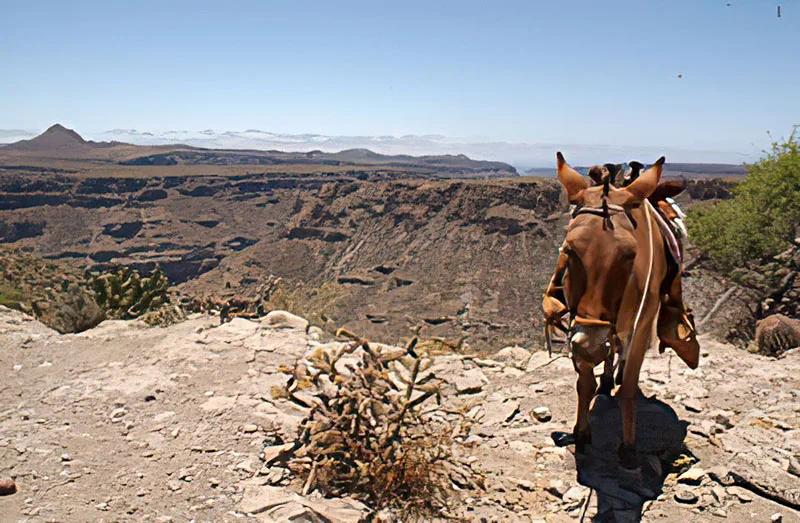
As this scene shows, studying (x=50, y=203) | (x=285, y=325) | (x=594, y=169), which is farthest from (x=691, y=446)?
(x=50, y=203)

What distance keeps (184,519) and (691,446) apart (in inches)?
136

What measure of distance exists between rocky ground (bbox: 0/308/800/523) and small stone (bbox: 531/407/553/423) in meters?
0.05

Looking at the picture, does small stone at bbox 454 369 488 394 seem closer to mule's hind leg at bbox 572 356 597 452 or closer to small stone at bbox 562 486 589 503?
mule's hind leg at bbox 572 356 597 452

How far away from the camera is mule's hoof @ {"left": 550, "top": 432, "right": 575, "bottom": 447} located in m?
4.18

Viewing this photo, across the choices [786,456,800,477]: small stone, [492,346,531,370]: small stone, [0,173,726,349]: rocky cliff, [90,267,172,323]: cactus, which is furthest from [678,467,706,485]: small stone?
[0,173,726,349]: rocky cliff

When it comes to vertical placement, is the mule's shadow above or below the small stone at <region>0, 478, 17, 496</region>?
above

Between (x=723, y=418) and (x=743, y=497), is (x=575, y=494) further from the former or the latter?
(x=723, y=418)

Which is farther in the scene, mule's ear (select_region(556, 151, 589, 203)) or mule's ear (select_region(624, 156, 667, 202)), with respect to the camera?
mule's ear (select_region(556, 151, 589, 203))

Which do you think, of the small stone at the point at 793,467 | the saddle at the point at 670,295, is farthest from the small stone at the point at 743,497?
the saddle at the point at 670,295

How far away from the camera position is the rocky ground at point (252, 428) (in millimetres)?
3395

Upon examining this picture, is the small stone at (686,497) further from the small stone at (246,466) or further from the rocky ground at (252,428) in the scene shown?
the small stone at (246,466)

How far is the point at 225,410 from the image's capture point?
15.8 ft

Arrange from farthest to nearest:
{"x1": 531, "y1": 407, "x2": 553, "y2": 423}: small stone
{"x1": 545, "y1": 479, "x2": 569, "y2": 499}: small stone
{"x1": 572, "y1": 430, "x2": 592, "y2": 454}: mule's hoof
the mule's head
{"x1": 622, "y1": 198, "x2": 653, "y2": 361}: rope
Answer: {"x1": 531, "y1": 407, "x2": 553, "y2": 423}: small stone, {"x1": 572, "y1": 430, "x2": 592, "y2": 454}: mule's hoof, {"x1": 545, "y1": 479, "x2": 569, "y2": 499}: small stone, {"x1": 622, "y1": 198, "x2": 653, "y2": 361}: rope, the mule's head

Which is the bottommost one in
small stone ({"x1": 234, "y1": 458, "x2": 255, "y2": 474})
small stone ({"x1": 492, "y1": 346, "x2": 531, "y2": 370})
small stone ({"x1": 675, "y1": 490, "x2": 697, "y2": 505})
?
small stone ({"x1": 234, "y1": 458, "x2": 255, "y2": 474})
